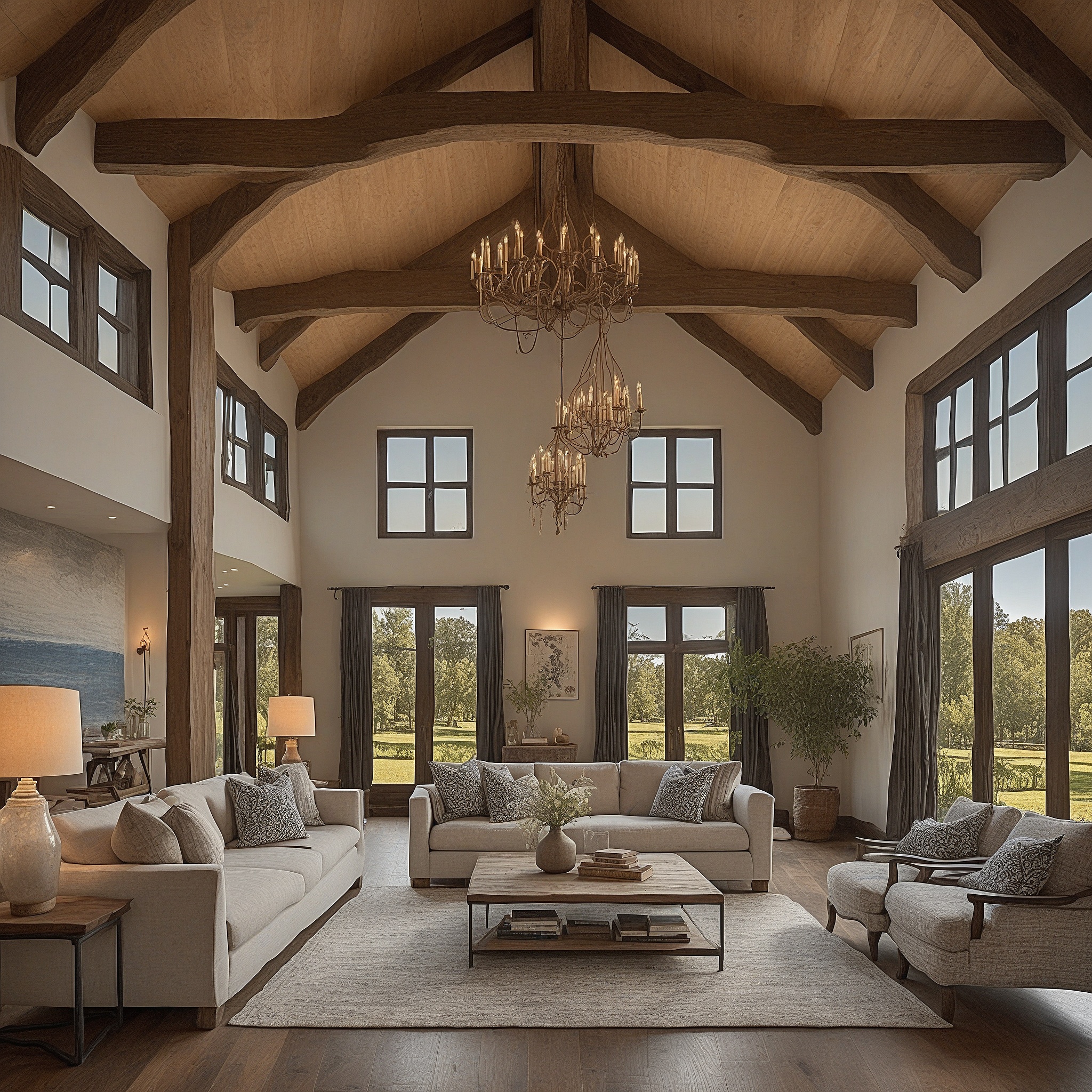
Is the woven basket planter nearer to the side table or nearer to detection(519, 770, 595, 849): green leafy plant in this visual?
detection(519, 770, 595, 849): green leafy plant

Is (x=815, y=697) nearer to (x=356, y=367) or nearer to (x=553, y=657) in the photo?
(x=553, y=657)

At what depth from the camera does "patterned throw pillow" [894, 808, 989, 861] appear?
5840 mm

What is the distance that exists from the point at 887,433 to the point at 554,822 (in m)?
5.27

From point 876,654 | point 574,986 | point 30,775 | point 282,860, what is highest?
point 876,654

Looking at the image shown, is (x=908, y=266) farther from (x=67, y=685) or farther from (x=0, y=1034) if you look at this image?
A: (x=0, y=1034)

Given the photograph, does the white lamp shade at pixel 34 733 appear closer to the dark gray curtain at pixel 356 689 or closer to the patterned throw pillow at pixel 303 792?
the patterned throw pillow at pixel 303 792

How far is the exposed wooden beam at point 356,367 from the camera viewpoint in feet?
40.6

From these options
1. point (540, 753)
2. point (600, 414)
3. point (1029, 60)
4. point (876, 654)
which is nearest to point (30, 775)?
point (600, 414)

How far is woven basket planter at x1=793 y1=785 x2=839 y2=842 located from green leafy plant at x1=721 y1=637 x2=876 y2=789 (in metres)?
0.21

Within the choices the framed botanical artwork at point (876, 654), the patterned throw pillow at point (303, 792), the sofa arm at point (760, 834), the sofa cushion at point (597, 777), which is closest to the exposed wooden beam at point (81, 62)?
the patterned throw pillow at point (303, 792)

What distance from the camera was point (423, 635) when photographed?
12.5 meters

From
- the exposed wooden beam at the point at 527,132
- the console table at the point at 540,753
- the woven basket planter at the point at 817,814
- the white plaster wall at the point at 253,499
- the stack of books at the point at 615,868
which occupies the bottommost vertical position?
the woven basket planter at the point at 817,814

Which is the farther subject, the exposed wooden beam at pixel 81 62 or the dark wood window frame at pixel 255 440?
the dark wood window frame at pixel 255 440

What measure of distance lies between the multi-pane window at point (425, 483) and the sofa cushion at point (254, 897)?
669 centimetres
